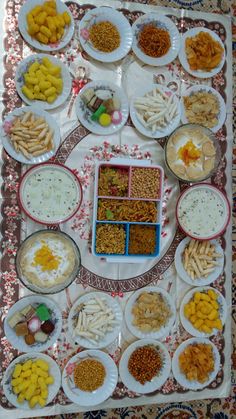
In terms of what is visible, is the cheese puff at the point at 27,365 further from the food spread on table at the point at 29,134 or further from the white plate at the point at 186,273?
the food spread on table at the point at 29,134

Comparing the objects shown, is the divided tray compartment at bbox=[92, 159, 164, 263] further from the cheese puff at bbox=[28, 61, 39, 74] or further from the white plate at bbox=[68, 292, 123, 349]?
the cheese puff at bbox=[28, 61, 39, 74]

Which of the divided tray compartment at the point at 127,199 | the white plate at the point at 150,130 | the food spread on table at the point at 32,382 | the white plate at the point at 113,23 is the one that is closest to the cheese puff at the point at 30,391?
the food spread on table at the point at 32,382

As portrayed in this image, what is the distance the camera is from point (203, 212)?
85.8 inches

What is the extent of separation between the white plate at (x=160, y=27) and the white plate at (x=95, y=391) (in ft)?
4.34

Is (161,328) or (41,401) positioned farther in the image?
(161,328)

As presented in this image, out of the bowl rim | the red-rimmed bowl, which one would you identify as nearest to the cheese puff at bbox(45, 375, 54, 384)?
the red-rimmed bowl

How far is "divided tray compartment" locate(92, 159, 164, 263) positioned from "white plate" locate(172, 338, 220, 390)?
1.45 ft

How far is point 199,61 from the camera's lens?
2.26 meters

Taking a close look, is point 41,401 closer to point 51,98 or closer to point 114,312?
point 114,312

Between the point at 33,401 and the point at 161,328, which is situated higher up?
the point at 161,328

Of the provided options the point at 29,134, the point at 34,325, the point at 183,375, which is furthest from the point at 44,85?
the point at 183,375

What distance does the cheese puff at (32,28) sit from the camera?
207 centimetres

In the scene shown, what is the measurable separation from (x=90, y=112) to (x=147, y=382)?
1.21m

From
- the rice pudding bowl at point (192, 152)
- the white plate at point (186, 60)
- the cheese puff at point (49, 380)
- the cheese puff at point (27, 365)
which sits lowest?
the cheese puff at point (49, 380)
